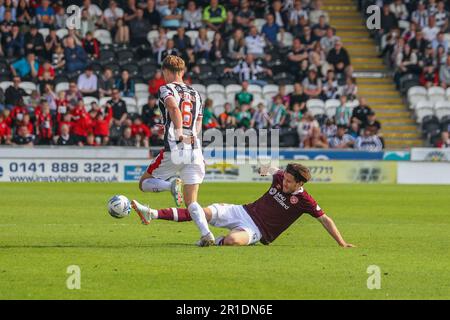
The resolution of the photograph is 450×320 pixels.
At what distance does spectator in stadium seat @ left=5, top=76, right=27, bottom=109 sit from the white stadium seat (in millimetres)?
4125

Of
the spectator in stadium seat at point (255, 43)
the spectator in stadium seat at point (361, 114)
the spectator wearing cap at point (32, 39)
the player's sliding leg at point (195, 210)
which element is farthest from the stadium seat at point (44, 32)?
the player's sliding leg at point (195, 210)

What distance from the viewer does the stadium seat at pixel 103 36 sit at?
33781 mm

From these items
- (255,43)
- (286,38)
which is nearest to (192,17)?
(255,43)

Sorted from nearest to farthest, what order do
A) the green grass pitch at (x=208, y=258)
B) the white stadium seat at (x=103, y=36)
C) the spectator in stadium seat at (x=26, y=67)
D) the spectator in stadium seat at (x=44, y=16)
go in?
the green grass pitch at (x=208, y=258), the spectator in stadium seat at (x=26, y=67), the spectator in stadium seat at (x=44, y=16), the white stadium seat at (x=103, y=36)

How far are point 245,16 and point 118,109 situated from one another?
274 inches

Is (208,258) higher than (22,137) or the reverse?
the reverse

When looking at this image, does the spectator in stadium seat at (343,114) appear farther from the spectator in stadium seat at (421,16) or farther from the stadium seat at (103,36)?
the stadium seat at (103,36)

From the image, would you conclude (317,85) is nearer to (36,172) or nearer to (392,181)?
(392,181)

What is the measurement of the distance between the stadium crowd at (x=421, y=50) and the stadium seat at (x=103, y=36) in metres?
9.45

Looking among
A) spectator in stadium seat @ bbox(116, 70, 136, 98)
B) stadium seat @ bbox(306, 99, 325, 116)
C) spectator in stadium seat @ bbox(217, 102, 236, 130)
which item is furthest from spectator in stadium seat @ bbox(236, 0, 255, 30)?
spectator in stadium seat @ bbox(116, 70, 136, 98)

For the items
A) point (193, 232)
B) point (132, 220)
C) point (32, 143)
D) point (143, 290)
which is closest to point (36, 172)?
point (32, 143)

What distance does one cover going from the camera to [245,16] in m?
35.6

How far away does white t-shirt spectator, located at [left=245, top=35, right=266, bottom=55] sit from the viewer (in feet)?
113

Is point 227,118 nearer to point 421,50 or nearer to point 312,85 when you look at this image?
point 312,85
